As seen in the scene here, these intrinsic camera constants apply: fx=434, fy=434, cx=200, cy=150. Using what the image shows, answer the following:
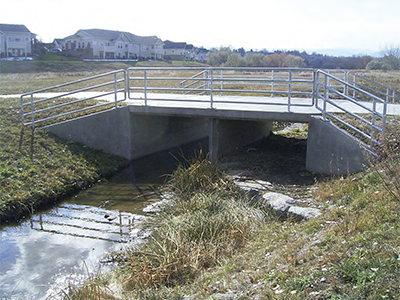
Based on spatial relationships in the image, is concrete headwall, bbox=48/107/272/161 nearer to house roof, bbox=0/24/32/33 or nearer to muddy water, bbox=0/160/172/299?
muddy water, bbox=0/160/172/299

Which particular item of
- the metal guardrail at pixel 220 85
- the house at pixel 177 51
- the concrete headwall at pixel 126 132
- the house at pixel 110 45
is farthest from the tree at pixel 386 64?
the house at pixel 177 51

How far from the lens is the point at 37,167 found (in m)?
12.6

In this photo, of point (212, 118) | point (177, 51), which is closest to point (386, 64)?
point (212, 118)

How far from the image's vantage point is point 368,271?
4.75 meters

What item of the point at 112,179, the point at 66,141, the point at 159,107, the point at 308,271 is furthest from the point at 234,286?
the point at 66,141

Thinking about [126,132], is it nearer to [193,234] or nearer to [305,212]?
[193,234]

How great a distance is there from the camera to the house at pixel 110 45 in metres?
85.6

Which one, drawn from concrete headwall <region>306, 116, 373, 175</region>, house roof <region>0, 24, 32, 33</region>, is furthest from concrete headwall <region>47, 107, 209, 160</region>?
house roof <region>0, 24, 32, 33</region>

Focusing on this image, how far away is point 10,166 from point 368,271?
10.4 meters

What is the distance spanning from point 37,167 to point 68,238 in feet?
14.2

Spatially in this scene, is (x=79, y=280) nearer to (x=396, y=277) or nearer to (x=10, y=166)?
(x=396, y=277)

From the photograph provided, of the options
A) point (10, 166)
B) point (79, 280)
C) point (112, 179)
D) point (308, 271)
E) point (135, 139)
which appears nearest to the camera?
point (308, 271)

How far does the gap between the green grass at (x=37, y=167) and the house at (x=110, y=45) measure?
73.1 m

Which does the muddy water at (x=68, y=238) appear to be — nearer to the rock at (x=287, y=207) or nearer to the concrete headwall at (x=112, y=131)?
the concrete headwall at (x=112, y=131)
